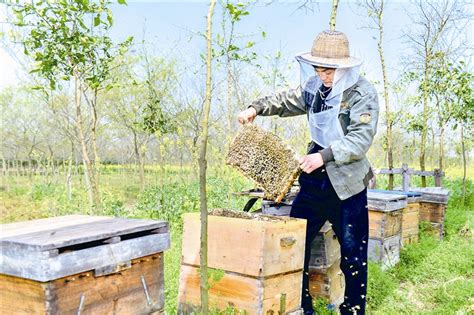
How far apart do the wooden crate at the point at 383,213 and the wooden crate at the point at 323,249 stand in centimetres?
137

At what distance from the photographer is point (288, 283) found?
290 cm

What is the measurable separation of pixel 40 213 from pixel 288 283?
8524 millimetres

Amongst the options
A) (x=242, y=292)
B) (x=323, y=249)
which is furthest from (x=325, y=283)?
(x=242, y=292)

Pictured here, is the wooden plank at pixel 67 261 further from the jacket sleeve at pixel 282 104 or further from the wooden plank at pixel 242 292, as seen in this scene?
the jacket sleeve at pixel 282 104

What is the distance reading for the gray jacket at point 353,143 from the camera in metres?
2.97

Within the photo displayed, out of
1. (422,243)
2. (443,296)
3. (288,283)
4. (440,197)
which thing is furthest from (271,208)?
(440,197)

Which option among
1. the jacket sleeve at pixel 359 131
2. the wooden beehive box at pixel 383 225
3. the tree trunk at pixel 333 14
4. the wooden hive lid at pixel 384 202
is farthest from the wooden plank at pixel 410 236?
the jacket sleeve at pixel 359 131

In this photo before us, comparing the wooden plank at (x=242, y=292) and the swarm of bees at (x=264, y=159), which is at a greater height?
the swarm of bees at (x=264, y=159)

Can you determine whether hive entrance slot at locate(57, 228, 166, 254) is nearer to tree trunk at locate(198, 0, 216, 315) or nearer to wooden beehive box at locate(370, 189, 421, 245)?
tree trunk at locate(198, 0, 216, 315)

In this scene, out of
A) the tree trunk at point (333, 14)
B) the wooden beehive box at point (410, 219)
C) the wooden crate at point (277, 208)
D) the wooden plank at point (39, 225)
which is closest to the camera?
the wooden plank at point (39, 225)

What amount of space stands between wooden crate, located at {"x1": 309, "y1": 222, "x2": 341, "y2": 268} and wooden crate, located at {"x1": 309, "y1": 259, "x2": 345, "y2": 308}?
0.03 meters

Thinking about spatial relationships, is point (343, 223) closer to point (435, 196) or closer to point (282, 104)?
point (282, 104)

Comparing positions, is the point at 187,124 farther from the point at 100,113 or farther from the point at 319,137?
the point at 319,137

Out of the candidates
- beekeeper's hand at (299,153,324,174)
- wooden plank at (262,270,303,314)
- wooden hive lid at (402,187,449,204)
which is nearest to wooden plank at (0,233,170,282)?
wooden plank at (262,270,303,314)
